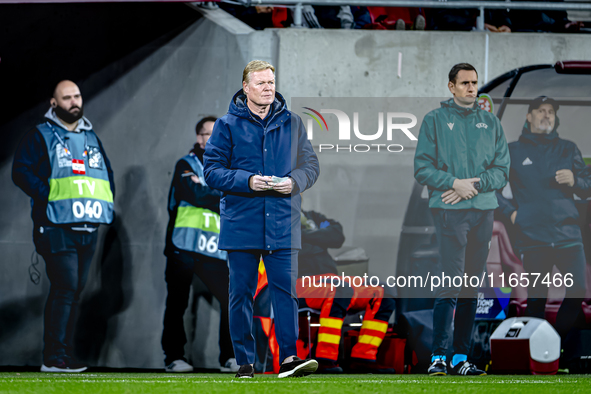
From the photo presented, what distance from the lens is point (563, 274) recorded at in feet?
16.3

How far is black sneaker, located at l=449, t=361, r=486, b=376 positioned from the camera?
15.6 feet

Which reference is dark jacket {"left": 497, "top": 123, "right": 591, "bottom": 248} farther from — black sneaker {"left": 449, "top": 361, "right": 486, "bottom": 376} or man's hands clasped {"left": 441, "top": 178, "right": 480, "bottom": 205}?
black sneaker {"left": 449, "top": 361, "right": 486, "bottom": 376}

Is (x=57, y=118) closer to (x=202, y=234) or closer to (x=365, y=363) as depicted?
(x=202, y=234)

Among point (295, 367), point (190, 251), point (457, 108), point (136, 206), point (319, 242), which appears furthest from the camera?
point (136, 206)

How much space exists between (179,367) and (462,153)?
262cm

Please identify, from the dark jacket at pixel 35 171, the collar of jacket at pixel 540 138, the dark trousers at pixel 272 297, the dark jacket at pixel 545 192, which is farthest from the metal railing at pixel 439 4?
the dark trousers at pixel 272 297

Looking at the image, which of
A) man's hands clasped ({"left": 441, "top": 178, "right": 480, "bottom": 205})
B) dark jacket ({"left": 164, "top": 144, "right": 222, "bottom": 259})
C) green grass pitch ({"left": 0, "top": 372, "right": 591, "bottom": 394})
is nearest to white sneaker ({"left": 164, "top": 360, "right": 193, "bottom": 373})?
dark jacket ({"left": 164, "top": 144, "right": 222, "bottom": 259})

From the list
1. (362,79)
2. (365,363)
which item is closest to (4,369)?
(365,363)

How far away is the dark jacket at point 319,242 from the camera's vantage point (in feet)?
16.2

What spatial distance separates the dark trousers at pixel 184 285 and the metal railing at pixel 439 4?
2.01 m

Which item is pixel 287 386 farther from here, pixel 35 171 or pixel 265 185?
pixel 35 171

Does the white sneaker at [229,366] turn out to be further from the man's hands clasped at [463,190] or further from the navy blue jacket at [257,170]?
the man's hands clasped at [463,190]

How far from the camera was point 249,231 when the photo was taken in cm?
401

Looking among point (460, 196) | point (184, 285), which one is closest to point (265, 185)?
point (460, 196)
